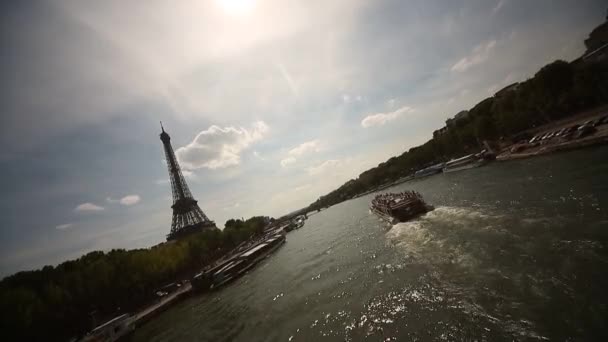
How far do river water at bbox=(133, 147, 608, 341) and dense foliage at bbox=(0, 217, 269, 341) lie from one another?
577 inches

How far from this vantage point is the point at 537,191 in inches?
805

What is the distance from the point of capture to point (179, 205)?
81.2m

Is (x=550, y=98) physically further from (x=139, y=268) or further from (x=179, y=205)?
(x=179, y=205)

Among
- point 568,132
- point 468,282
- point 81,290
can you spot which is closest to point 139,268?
point 81,290

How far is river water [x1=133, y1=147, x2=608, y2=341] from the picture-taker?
335 inches

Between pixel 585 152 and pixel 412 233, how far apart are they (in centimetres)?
2478

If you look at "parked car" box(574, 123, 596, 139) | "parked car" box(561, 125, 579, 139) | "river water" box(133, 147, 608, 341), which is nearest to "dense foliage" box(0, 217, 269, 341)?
"river water" box(133, 147, 608, 341)

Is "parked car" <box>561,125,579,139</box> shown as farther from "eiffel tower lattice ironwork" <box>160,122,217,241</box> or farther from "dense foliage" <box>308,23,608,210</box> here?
"eiffel tower lattice ironwork" <box>160,122,217,241</box>

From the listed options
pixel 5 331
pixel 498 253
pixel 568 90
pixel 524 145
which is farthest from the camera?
pixel 568 90

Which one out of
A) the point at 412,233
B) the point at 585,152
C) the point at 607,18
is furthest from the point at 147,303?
the point at 607,18

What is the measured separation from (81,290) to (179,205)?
48.4 metres

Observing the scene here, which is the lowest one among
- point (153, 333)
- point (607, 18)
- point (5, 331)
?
point (153, 333)

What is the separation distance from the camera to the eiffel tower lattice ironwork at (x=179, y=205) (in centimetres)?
7900

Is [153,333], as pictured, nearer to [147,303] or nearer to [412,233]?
[147,303]
